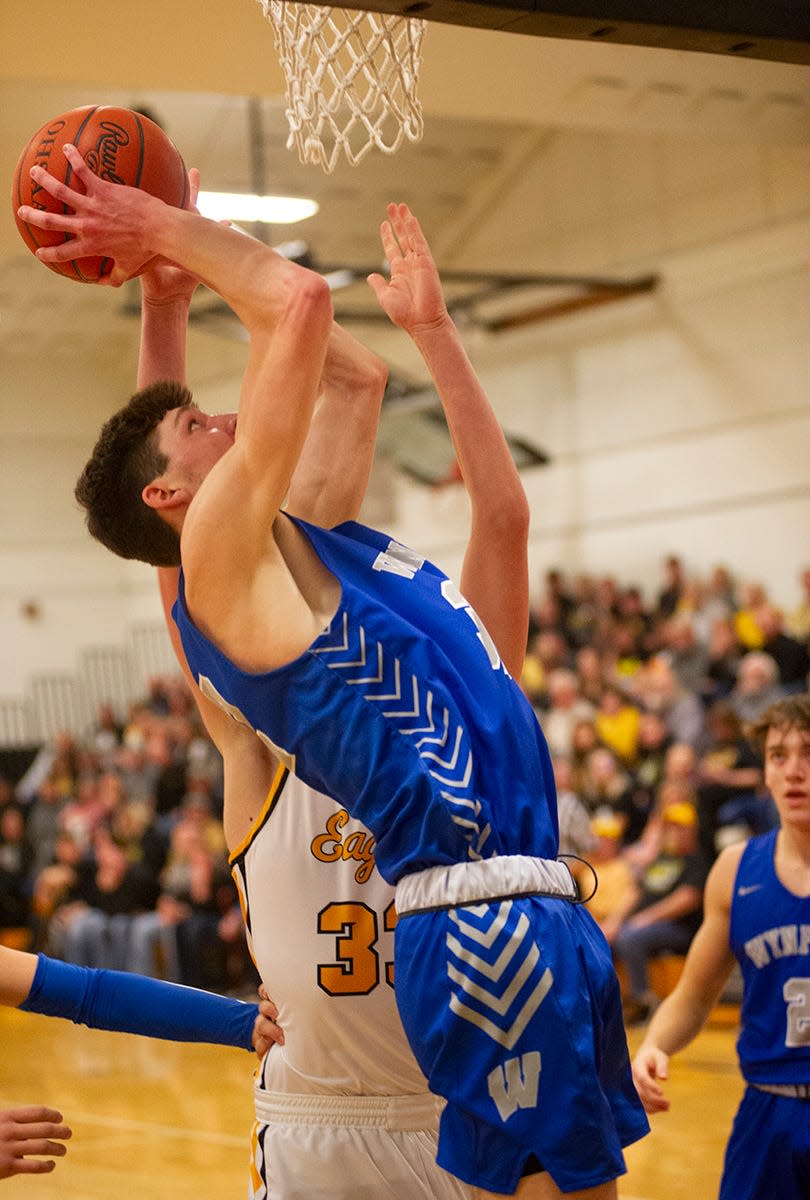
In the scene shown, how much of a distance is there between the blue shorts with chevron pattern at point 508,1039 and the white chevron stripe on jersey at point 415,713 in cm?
13

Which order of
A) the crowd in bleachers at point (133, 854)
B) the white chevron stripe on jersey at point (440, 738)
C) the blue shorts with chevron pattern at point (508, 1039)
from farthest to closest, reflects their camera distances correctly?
1. the crowd in bleachers at point (133, 854)
2. the white chevron stripe on jersey at point (440, 738)
3. the blue shorts with chevron pattern at point (508, 1039)

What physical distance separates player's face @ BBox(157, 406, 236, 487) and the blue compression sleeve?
906 millimetres

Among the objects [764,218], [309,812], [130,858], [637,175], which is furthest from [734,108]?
[309,812]

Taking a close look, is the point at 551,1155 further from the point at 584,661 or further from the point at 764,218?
the point at 764,218

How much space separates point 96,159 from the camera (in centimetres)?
273

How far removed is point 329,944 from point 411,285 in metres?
1.26

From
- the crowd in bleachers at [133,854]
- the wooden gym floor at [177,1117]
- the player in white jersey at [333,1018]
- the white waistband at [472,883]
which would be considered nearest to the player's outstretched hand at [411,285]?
the player in white jersey at [333,1018]

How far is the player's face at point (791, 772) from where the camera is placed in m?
3.56

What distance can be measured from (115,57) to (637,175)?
9.17 metres

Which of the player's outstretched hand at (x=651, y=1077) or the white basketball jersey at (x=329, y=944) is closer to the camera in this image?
the white basketball jersey at (x=329, y=944)

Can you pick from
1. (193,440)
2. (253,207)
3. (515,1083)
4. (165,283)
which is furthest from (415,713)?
(253,207)

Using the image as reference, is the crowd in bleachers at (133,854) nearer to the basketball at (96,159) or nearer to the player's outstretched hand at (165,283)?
the player's outstretched hand at (165,283)

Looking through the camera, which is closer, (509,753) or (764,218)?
(509,753)

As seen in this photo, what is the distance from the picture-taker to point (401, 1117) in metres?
2.53
